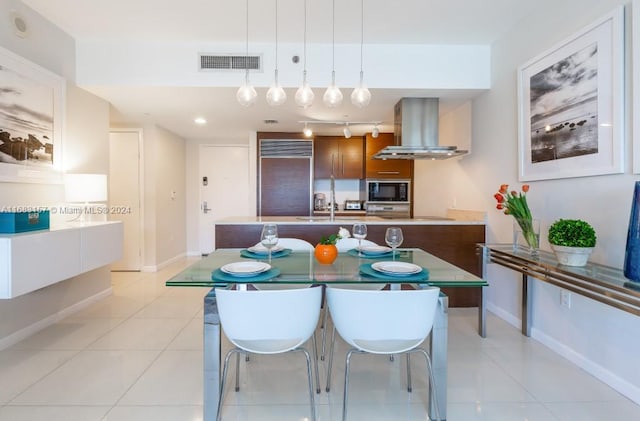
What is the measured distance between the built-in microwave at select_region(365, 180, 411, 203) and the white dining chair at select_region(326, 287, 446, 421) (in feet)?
13.2

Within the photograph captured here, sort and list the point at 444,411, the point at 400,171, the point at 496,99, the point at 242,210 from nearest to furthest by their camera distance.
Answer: the point at 444,411 < the point at 496,99 < the point at 400,171 < the point at 242,210

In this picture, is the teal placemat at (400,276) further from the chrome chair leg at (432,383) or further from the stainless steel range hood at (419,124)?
the stainless steel range hood at (419,124)

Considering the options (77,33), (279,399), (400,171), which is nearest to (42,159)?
(77,33)

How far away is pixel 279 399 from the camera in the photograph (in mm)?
1840

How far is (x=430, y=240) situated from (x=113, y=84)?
3473mm

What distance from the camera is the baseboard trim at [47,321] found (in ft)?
8.11

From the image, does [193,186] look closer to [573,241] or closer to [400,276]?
[400,276]

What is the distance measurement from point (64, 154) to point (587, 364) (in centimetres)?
445

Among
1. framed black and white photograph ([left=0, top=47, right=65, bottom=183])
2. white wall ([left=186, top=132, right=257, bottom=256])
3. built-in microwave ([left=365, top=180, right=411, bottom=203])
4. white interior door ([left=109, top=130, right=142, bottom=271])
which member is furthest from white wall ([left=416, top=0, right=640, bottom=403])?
white interior door ([left=109, top=130, right=142, bottom=271])

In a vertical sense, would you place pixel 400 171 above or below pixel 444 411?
above

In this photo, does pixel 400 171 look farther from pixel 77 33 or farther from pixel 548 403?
pixel 77 33

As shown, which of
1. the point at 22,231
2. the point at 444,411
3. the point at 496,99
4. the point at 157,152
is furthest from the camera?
the point at 157,152

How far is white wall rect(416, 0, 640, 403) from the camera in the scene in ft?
6.24

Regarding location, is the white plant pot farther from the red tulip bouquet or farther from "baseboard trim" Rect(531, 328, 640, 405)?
"baseboard trim" Rect(531, 328, 640, 405)
